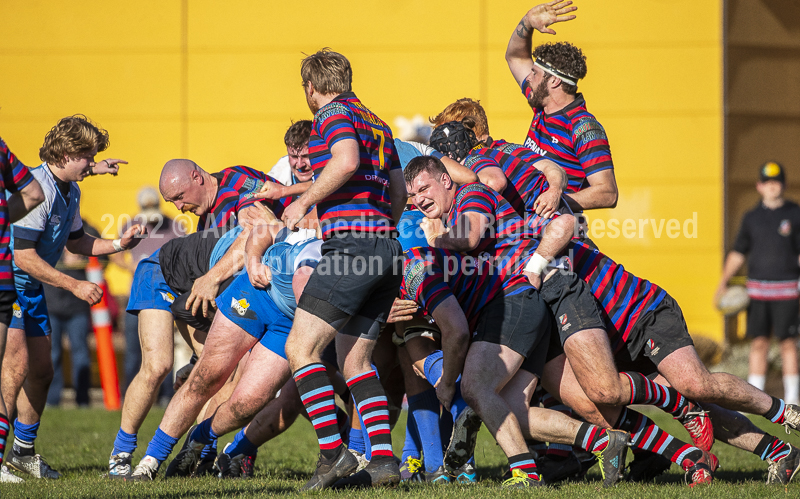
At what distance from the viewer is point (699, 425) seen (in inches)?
173

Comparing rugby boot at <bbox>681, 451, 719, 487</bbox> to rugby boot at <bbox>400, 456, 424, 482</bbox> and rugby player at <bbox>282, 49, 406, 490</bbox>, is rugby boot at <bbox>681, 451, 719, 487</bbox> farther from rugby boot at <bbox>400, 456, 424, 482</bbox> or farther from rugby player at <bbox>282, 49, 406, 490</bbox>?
rugby player at <bbox>282, 49, 406, 490</bbox>

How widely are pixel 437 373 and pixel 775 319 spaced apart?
5.60 m

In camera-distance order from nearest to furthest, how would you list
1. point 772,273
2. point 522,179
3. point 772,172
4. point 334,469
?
point 334,469
point 522,179
point 772,273
point 772,172

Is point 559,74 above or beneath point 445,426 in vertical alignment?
above

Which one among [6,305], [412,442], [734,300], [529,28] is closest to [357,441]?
[412,442]

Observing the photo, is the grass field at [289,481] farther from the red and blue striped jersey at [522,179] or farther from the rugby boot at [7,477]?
the red and blue striped jersey at [522,179]

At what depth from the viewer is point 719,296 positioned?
991cm

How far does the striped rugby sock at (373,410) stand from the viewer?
380cm

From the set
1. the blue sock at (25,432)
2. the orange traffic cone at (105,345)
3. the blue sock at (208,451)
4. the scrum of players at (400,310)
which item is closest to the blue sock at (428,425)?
the scrum of players at (400,310)

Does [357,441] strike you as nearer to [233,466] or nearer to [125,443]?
[233,466]

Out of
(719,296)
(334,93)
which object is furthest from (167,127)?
(334,93)

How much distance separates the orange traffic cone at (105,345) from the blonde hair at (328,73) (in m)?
6.22

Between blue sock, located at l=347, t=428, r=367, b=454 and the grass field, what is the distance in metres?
0.31

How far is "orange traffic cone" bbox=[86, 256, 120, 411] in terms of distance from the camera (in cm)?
945
